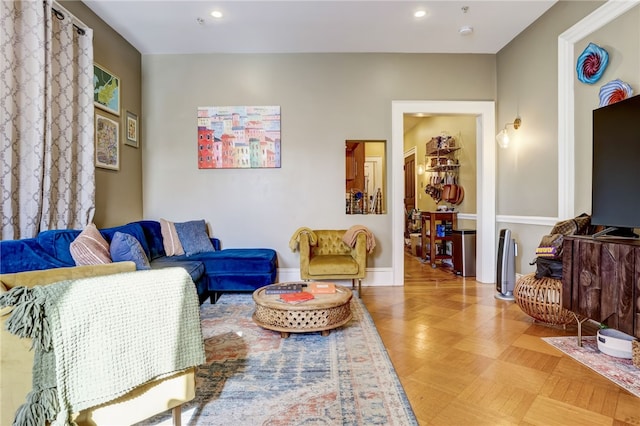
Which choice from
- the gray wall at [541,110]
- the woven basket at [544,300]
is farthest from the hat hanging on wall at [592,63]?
the woven basket at [544,300]

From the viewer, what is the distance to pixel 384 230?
396 centimetres

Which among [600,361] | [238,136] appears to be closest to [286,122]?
[238,136]

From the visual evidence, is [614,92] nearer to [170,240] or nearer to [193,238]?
[193,238]

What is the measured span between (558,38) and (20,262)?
492cm

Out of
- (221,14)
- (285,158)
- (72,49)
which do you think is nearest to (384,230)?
(285,158)

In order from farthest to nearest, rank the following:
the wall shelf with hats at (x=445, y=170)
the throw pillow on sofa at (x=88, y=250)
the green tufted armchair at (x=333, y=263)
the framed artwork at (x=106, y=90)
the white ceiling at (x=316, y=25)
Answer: the wall shelf with hats at (x=445, y=170) → the green tufted armchair at (x=333, y=263) → the framed artwork at (x=106, y=90) → the white ceiling at (x=316, y=25) → the throw pillow on sofa at (x=88, y=250)

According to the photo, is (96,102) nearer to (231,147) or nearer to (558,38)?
(231,147)

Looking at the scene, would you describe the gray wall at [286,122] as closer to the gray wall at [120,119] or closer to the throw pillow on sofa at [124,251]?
the gray wall at [120,119]

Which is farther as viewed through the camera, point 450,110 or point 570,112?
point 450,110

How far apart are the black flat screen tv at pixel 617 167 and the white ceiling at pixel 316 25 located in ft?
5.53

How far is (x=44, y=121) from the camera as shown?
7.47 feet

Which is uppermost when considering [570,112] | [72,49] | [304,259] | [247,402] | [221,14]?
[221,14]

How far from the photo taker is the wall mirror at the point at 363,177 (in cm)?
411

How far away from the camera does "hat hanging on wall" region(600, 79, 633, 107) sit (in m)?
2.28
